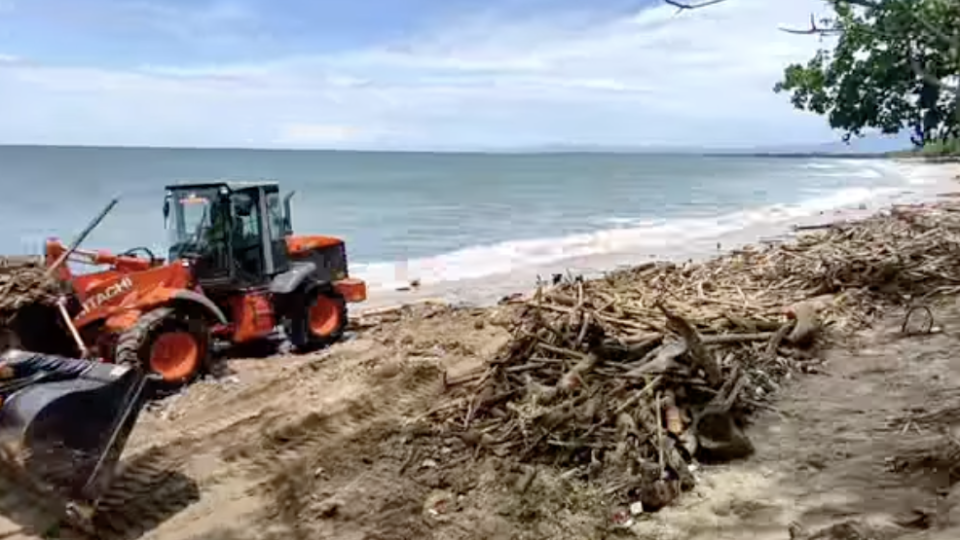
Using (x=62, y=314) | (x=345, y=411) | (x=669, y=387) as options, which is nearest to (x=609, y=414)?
(x=669, y=387)

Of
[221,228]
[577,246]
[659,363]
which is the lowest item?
[577,246]

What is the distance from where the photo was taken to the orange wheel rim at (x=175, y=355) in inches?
373

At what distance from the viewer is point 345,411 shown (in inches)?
313

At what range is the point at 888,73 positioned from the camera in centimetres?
913

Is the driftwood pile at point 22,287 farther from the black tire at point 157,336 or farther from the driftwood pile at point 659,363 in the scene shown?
the driftwood pile at point 659,363

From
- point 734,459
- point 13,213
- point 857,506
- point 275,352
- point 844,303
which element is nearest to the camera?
point 857,506

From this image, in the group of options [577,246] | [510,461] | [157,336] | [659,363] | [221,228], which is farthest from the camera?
[577,246]

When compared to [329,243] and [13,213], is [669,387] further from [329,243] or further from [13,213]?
[13,213]

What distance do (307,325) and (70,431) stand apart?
6108 mm

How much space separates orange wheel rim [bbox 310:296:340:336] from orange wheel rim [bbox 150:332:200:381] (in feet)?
7.84

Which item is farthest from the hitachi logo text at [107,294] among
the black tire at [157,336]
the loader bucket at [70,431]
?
the loader bucket at [70,431]

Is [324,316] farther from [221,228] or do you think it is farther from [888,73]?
[888,73]

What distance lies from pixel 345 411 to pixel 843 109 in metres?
8.12

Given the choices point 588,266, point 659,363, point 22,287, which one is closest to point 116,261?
point 22,287
